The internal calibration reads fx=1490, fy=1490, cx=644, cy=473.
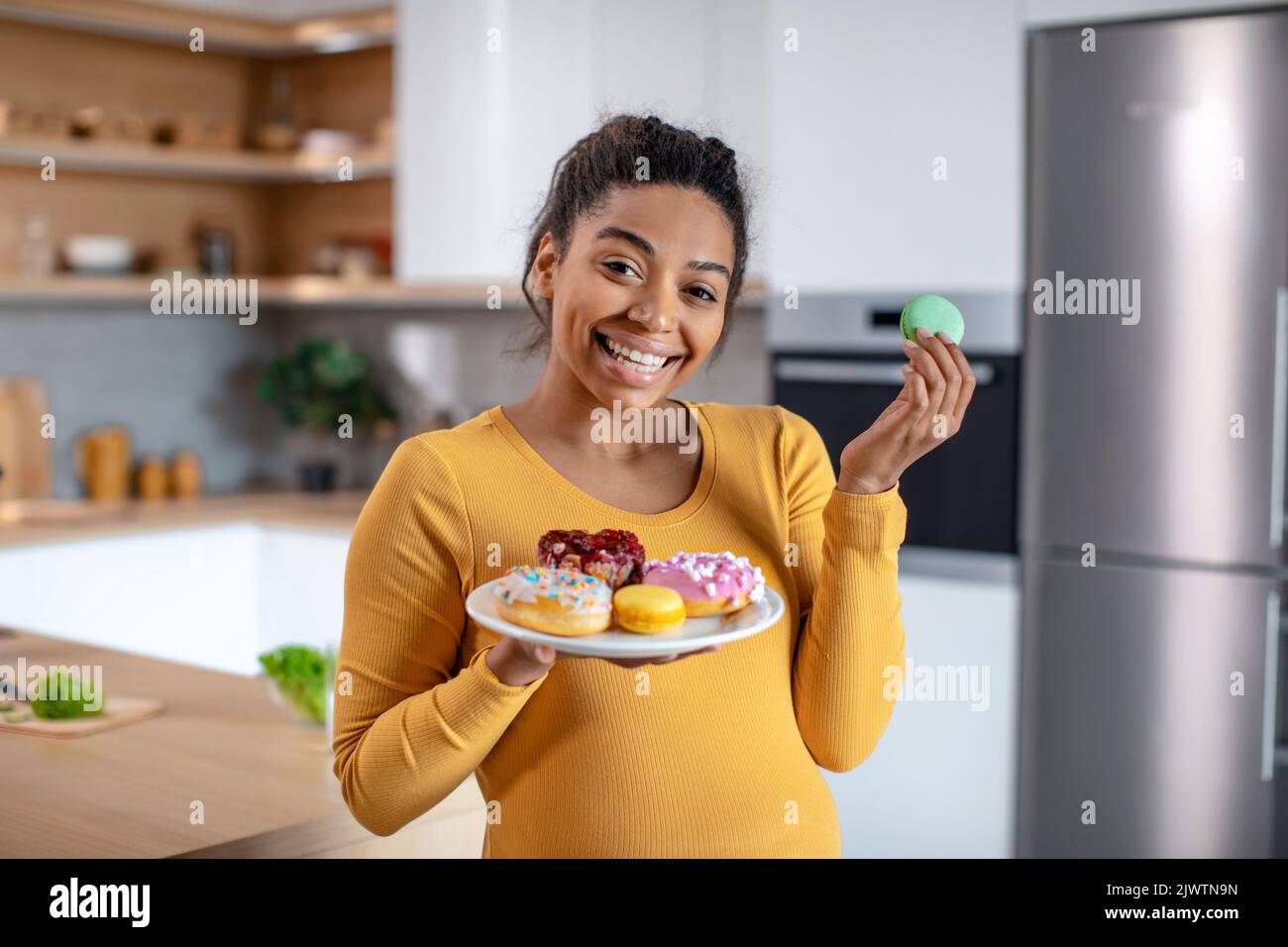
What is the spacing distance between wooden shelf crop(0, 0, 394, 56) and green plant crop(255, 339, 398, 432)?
2.47 feet

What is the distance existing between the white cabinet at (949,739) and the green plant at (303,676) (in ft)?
3.90

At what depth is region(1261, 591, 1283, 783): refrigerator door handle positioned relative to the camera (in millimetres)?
2381

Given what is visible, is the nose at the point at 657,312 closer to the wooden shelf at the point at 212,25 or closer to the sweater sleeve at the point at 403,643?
the sweater sleeve at the point at 403,643

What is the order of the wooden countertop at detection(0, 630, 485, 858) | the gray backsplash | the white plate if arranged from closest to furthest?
1. the white plate
2. the wooden countertop at detection(0, 630, 485, 858)
3. the gray backsplash

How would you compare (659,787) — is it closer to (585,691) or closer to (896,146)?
(585,691)

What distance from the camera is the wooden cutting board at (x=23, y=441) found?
3.51m

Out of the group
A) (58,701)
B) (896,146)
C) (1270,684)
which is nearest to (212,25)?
(896,146)

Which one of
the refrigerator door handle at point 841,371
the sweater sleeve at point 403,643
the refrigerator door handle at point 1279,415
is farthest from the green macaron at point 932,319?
the refrigerator door handle at point 841,371

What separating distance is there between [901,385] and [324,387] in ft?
5.60

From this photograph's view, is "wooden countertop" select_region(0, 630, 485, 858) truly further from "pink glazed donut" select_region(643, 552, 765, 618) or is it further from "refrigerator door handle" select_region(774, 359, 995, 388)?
"refrigerator door handle" select_region(774, 359, 995, 388)

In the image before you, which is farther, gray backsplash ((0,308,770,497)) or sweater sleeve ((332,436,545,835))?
gray backsplash ((0,308,770,497))

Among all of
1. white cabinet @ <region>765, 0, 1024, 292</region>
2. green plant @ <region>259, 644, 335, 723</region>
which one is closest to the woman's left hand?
green plant @ <region>259, 644, 335, 723</region>

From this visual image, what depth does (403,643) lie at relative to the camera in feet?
3.76

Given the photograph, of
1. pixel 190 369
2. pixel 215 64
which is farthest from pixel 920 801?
pixel 215 64
